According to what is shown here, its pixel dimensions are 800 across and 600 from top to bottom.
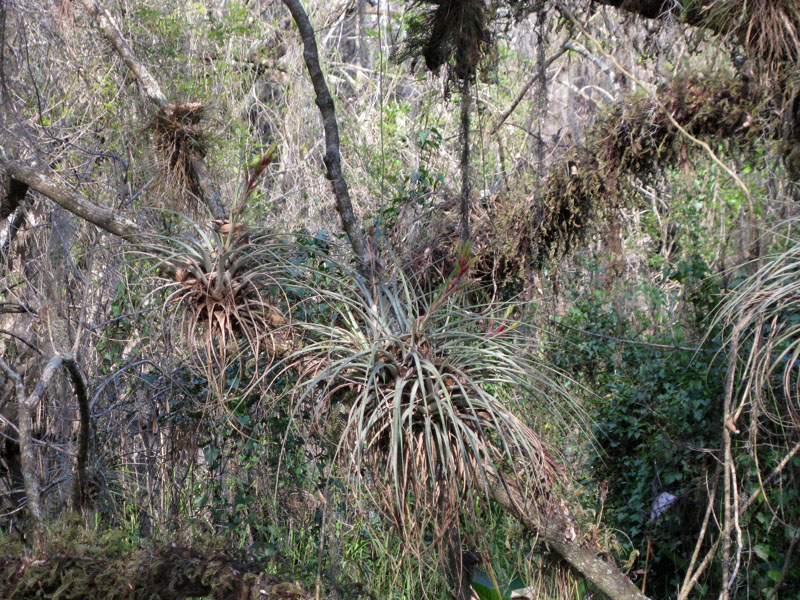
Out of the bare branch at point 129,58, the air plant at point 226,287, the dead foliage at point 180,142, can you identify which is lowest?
the air plant at point 226,287

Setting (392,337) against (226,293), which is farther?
(226,293)

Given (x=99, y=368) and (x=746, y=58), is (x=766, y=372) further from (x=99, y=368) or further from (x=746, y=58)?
(x=99, y=368)

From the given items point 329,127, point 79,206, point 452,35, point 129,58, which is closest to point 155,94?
point 129,58

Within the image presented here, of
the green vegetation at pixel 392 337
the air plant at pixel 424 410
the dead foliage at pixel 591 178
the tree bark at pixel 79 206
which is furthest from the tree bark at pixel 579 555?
the tree bark at pixel 79 206

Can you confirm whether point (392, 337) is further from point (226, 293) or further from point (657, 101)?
point (657, 101)

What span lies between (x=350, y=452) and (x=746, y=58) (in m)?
2.30

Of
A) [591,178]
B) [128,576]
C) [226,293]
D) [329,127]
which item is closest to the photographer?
[128,576]

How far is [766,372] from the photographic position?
212 centimetres

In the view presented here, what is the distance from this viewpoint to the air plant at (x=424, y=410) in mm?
1741

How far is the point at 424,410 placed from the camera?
1768 millimetres

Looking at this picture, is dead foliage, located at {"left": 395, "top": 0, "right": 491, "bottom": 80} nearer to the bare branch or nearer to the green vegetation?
the green vegetation

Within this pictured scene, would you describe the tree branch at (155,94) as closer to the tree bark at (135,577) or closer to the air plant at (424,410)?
the air plant at (424,410)

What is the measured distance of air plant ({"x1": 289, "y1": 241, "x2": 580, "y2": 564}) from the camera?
1741mm

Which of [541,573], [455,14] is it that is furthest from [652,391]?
[455,14]
